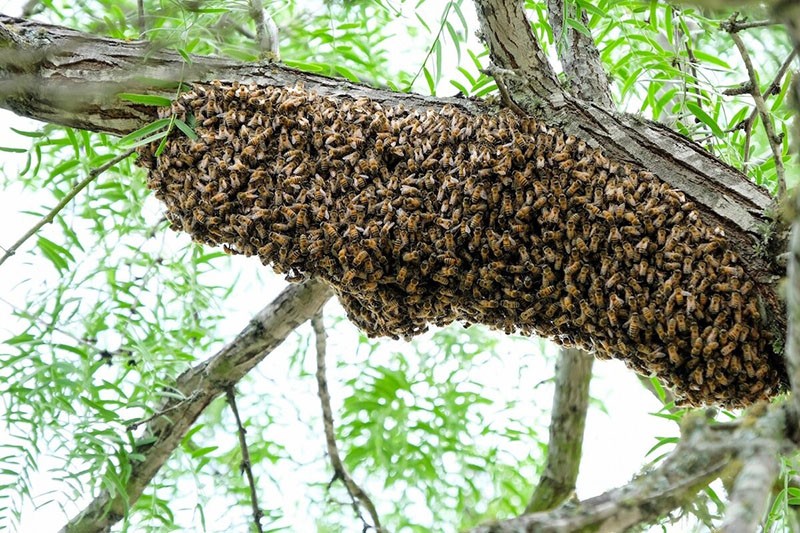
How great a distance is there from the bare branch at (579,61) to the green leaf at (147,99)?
0.93 m

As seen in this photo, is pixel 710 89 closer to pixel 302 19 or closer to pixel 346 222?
pixel 346 222

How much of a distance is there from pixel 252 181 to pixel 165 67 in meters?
0.43

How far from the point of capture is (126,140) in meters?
1.85

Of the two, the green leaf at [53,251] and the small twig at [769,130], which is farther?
the green leaf at [53,251]

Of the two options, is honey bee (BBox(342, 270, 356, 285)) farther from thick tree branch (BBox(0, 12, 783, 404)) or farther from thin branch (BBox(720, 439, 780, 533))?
thin branch (BBox(720, 439, 780, 533))

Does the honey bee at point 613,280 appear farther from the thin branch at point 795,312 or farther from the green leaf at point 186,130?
the green leaf at point 186,130

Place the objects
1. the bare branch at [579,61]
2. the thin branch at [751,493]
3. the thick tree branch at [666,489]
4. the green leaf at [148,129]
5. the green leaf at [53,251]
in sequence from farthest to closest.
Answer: the green leaf at [53,251], the bare branch at [579,61], the green leaf at [148,129], the thick tree branch at [666,489], the thin branch at [751,493]

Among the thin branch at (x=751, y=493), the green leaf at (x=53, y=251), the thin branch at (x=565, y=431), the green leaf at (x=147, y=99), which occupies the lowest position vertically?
the thin branch at (x=751, y=493)

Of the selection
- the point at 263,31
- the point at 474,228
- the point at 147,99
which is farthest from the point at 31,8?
the point at 474,228

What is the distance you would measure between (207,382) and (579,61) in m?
1.46

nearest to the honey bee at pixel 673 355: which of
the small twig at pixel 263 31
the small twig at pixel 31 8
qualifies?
the small twig at pixel 263 31

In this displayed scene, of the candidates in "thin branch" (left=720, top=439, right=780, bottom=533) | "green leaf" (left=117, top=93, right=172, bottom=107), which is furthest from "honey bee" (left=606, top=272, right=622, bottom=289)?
"green leaf" (left=117, top=93, right=172, bottom=107)

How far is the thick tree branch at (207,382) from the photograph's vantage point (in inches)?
98.7

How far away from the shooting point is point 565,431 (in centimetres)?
290
